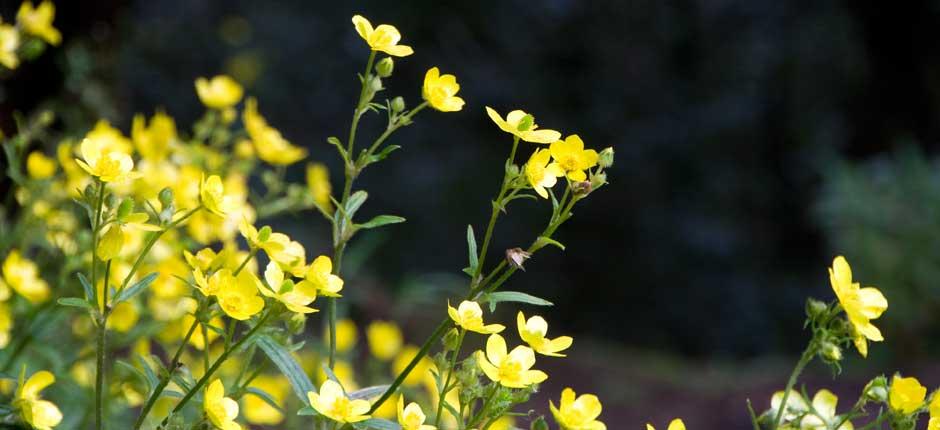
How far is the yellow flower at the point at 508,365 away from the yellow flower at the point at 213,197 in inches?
10.6

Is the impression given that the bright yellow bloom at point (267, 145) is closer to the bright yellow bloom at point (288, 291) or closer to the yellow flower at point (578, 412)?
the bright yellow bloom at point (288, 291)

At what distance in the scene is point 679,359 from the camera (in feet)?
15.1

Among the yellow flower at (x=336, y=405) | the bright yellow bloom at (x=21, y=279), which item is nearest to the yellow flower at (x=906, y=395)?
the yellow flower at (x=336, y=405)

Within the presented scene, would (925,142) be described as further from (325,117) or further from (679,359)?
(325,117)

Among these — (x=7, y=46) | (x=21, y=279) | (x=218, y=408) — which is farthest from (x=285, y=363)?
(x=7, y=46)

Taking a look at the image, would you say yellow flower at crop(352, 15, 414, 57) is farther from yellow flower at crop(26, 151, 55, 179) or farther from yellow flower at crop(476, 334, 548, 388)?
yellow flower at crop(26, 151, 55, 179)

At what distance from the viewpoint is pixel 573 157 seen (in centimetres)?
86

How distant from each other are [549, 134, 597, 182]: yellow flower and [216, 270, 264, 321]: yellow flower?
29 centimetres

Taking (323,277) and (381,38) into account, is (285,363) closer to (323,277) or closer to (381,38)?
(323,277)

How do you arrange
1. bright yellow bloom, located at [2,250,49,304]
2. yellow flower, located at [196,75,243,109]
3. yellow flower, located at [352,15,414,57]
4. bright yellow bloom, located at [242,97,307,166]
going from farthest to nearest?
yellow flower, located at [196,75,243,109] → bright yellow bloom, located at [242,97,307,166] → bright yellow bloom, located at [2,250,49,304] → yellow flower, located at [352,15,414,57]

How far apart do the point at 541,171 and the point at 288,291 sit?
0.82 ft

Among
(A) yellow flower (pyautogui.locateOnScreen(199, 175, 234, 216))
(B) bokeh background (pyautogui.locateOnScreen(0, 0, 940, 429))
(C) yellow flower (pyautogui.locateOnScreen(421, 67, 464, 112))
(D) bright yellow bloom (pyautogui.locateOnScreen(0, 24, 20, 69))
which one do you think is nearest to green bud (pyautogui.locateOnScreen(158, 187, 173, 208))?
(A) yellow flower (pyautogui.locateOnScreen(199, 175, 234, 216))

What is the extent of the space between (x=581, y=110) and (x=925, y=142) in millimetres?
1915

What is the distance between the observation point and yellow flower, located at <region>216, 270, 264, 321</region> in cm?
80
